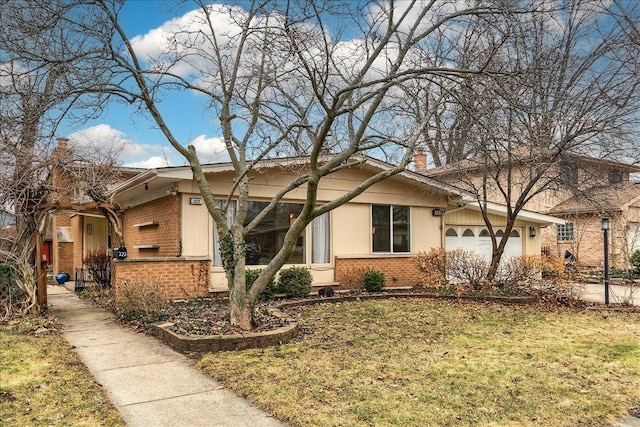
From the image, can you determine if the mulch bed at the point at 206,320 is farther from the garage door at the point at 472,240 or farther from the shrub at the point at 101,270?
the garage door at the point at 472,240

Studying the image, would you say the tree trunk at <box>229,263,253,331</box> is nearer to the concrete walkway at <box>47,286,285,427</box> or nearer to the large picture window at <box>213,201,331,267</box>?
the concrete walkway at <box>47,286,285,427</box>

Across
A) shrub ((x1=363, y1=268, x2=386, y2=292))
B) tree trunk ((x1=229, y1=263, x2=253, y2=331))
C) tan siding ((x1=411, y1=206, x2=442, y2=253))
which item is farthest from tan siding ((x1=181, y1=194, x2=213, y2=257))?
tan siding ((x1=411, y1=206, x2=442, y2=253))

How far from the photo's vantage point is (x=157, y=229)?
1292 centimetres

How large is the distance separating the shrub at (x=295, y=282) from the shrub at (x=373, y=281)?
1.85m

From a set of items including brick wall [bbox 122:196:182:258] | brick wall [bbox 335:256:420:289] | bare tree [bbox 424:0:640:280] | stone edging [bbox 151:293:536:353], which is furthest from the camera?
brick wall [bbox 335:256:420:289]

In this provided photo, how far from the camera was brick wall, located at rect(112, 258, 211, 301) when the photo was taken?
10398 millimetres

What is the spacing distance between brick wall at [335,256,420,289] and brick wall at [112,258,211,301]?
3.88m

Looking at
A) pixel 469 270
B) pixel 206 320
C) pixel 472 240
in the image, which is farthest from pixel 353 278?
pixel 206 320

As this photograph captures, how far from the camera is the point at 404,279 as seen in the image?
14922 mm

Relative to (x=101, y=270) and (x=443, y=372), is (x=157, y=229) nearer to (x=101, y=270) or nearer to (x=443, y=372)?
(x=101, y=270)

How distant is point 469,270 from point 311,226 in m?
4.29

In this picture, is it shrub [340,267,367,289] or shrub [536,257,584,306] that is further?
shrub [340,267,367,289]

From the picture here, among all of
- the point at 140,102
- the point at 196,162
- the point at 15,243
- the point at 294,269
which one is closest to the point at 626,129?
the point at 294,269

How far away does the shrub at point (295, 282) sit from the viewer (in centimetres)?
1241
